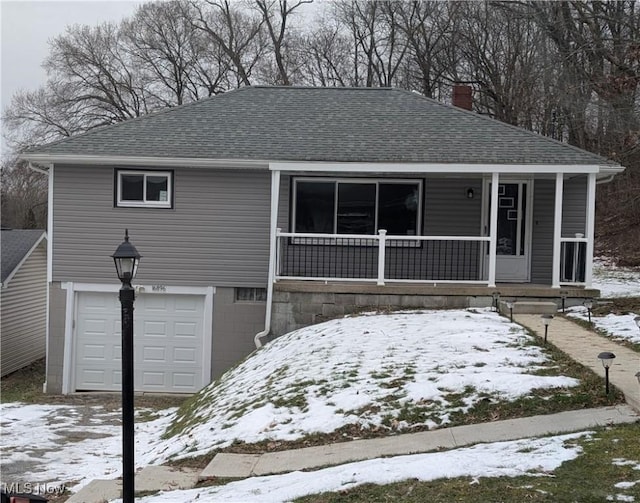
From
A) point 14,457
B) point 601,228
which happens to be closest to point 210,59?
point 601,228

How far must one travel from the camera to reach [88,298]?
44.5 ft

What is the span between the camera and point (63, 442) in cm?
930

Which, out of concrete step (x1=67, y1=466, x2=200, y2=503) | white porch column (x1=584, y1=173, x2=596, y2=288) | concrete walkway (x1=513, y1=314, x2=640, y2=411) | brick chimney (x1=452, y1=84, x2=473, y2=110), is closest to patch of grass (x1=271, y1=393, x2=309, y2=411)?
concrete step (x1=67, y1=466, x2=200, y2=503)

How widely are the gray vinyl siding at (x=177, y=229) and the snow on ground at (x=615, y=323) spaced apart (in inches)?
234

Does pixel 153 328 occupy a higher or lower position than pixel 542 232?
lower

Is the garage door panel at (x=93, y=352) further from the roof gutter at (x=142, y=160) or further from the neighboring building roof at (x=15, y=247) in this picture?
the neighboring building roof at (x=15, y=247)

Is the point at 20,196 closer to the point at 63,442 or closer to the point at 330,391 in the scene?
the point at 63,442

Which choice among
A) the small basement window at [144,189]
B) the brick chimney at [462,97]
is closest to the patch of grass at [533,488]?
the small basement window at [144,189]

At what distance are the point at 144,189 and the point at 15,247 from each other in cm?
704

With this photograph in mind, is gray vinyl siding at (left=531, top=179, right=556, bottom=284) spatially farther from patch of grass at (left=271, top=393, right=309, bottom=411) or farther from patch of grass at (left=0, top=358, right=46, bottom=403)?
patch of grass at (left=0, top=358, right=46, bottom=403)

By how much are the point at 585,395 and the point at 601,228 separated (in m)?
20.3

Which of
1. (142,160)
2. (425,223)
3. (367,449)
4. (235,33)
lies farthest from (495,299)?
(235,33)

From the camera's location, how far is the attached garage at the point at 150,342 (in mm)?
13500

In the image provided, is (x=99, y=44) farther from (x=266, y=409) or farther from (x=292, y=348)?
(x=266, y=409)
